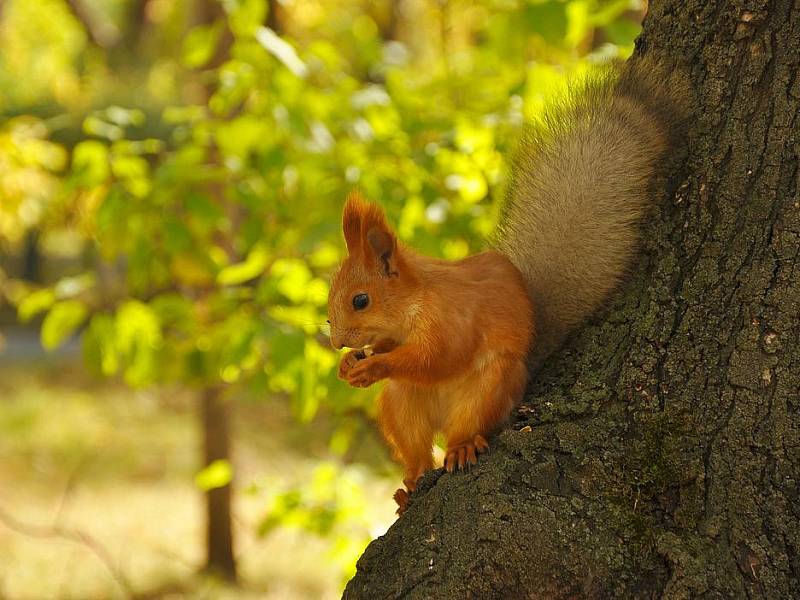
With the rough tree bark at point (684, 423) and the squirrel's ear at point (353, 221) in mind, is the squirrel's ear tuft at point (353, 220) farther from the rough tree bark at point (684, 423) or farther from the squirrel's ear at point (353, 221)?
the rough tree bark at point (684, 423)

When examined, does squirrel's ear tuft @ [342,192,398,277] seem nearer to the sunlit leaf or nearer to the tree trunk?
the sunlit leaf

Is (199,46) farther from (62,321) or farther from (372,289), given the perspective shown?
(372,289)

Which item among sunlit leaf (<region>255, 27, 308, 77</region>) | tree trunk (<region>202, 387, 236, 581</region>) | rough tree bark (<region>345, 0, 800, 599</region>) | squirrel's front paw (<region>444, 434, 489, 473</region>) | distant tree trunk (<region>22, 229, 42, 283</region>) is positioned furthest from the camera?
distant tree trunk (<region>22, 229, 42, 283</region>)

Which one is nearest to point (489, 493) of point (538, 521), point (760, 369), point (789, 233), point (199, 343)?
point (538, 521)

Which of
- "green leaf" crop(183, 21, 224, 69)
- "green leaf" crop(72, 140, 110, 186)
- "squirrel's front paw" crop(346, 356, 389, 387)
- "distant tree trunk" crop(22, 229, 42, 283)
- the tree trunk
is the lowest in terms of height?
"distant tree trunk" crop(22, 229, 42, 283)

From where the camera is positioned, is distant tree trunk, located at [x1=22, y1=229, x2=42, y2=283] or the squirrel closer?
the squirrel

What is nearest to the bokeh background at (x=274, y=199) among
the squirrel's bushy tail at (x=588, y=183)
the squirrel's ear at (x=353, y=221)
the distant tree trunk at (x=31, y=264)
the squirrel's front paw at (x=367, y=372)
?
the squirrel's bushy tail at (x=588, y=183)

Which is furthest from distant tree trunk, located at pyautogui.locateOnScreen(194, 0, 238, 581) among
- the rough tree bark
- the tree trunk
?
the rough tree bark

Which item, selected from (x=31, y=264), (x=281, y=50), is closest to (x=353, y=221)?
(x=281, y=50)

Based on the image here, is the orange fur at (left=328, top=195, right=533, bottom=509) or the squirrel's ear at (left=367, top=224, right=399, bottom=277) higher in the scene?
the squirrel's ear at (left=367, top=224, right=399, bottom=277)

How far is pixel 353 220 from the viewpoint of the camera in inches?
52.8

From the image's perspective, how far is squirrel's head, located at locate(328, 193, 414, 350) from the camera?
4.37ft

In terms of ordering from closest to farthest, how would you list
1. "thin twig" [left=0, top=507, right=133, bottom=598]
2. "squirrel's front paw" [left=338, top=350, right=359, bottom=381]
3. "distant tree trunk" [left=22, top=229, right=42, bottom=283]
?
"squirrel's front paw" [left=338, top=350, right=359, bottom=381] → "thin twig" [left=0, top=507, right=133, bottom=598] → "distant tree trunk" [left=22, top=229, right=42, bottom=283]

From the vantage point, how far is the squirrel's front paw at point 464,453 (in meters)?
1.17
